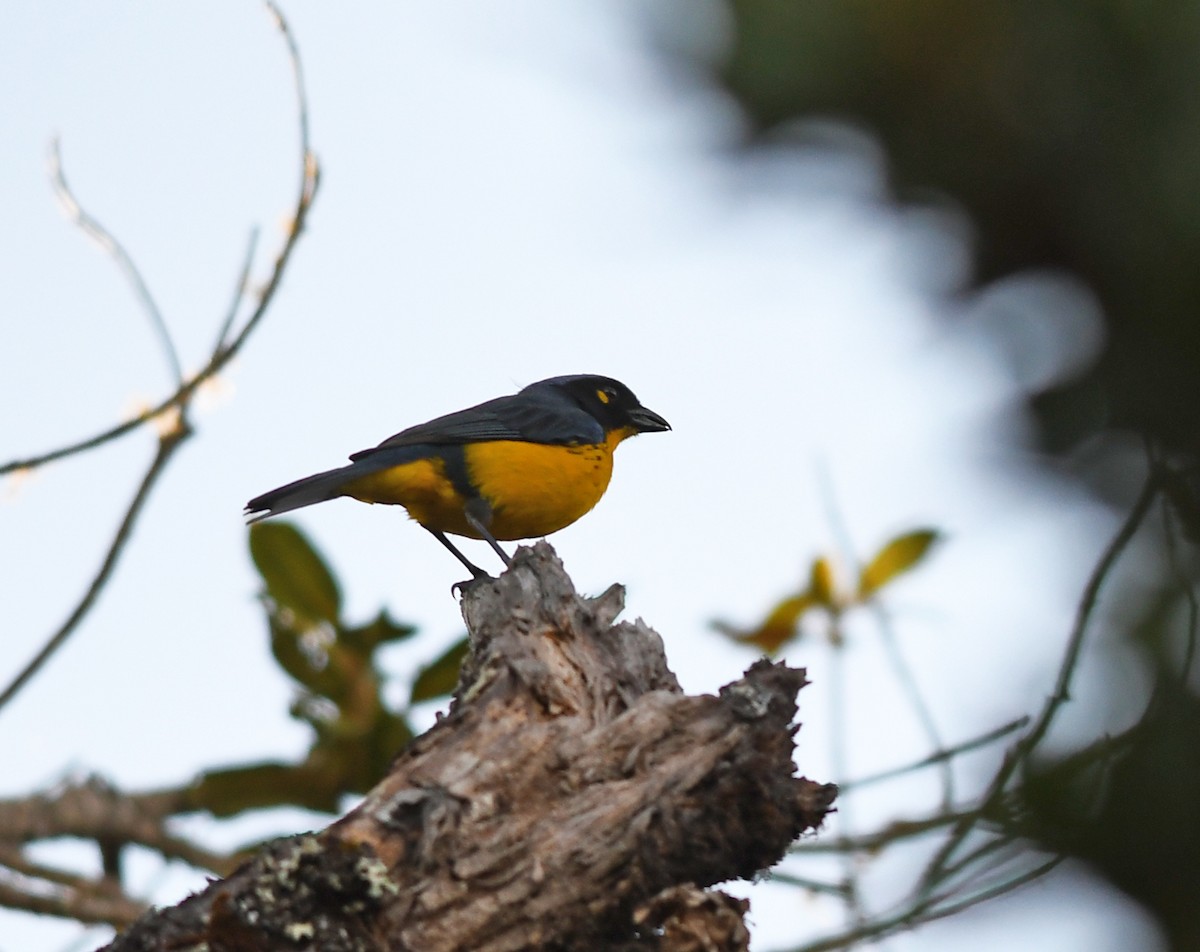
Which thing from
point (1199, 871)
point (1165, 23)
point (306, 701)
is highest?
point (306, 701)

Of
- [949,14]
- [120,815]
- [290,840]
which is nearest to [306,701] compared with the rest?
[120,815]

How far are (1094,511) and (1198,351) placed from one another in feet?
0.65

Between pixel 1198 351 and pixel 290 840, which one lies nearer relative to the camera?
pixel 1198 351

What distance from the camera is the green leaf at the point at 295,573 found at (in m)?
6.85

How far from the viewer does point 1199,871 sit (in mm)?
1146

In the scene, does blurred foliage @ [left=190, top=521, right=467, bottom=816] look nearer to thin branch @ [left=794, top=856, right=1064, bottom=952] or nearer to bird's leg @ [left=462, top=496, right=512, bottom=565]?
bird's leg @ [left=462, top=496, right=512, bottom=565]

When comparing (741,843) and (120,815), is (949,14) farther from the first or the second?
(120,815)

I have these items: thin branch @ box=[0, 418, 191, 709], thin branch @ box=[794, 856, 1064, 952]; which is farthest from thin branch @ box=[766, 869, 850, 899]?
thin branch @ box=[0, 418, 191, 709]

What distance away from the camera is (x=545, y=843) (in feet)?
9.86

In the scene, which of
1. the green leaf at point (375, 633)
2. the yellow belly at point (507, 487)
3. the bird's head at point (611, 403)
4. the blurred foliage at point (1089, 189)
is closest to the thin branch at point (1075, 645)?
the blurred foliage at point (1089, 189)

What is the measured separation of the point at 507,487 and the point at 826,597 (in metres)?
1.55

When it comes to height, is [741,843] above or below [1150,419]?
above

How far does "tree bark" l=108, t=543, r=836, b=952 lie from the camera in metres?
2.77

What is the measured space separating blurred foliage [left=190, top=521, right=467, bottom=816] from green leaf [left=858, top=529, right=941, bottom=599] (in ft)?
6.56
